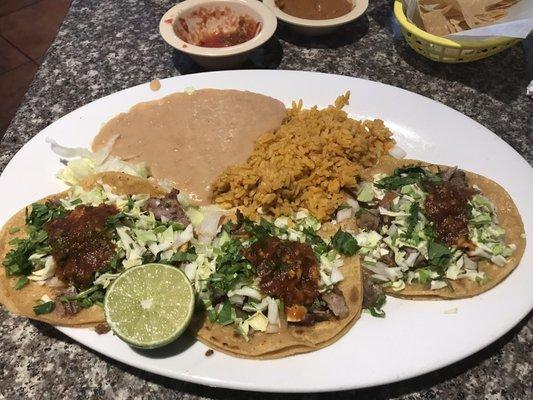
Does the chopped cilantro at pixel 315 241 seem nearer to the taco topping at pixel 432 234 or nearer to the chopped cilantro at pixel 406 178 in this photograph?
the taco topping at pixel 432 234

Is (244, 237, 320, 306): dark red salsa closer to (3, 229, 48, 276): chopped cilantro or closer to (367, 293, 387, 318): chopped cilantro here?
(367, 293, 387, 318): chopped cilantro

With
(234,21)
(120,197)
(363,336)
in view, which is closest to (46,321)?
(120,197)

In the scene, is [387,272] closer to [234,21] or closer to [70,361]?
[70,361]

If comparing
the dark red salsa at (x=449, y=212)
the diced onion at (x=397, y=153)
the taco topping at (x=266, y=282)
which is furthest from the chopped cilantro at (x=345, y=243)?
the diced onion at (x=397, y=153)

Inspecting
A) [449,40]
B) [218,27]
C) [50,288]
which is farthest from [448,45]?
[50,288]

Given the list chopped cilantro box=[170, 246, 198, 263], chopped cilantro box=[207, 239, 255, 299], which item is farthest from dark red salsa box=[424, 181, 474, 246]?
chopped cilantro box=[170, 246, 198, 263]

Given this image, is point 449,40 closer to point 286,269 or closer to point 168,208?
point 286,269

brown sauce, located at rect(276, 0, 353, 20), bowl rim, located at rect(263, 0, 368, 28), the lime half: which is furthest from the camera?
brown sauce, located at rect(276, 0, 353, 20)
